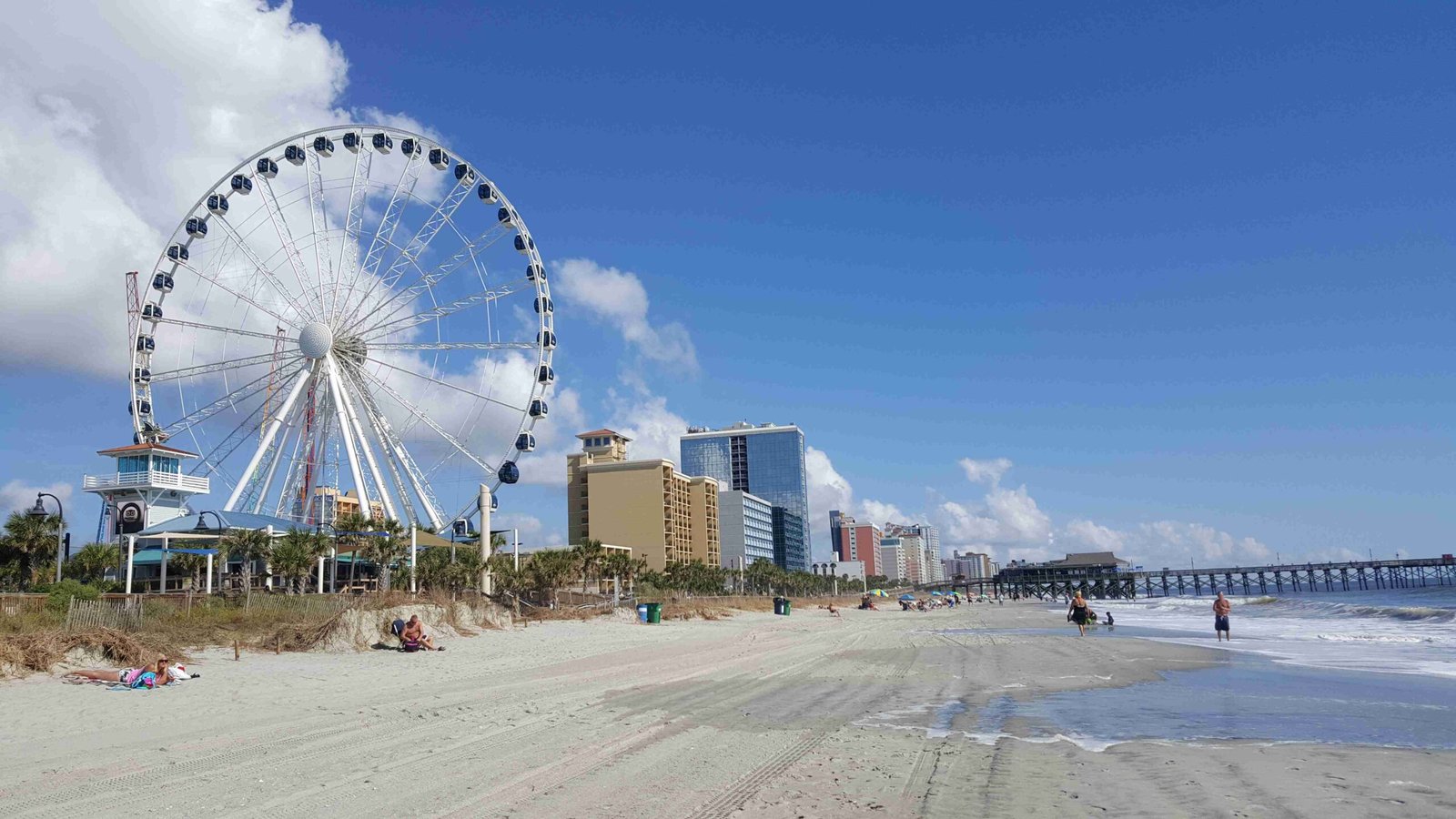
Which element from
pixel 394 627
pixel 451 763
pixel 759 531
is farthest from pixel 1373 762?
pixel 759 531

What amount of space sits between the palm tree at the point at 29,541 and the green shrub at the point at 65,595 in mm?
4206

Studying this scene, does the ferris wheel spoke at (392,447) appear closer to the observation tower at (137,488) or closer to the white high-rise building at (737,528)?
the observation tower at (137,488)

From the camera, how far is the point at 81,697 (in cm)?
1378

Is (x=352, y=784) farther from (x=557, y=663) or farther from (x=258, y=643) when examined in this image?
(x=258, y=643)

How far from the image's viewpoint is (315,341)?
137 ft

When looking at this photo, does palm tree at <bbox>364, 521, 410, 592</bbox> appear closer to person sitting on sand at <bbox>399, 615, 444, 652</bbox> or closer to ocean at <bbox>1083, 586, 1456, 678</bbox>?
person sitting on sand at <bbox>399, 615, 444, 652</bbox>

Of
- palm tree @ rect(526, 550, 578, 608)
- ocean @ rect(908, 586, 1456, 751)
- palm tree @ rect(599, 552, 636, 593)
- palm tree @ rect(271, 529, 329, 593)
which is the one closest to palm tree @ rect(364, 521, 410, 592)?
palm tree @ rect(271, 529, 329, 593)

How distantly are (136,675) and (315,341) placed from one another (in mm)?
29157

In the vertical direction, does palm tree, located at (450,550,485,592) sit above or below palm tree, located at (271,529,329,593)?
below

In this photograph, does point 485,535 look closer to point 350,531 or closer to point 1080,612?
point 350,531

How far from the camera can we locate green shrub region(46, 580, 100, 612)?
21.8 metres

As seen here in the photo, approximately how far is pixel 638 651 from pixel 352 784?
17.2 metres

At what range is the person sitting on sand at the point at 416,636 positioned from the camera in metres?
23.5

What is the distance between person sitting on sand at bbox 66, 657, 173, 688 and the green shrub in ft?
19.5
